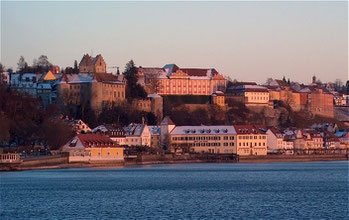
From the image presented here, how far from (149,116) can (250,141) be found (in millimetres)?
16464

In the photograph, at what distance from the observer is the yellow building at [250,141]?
100m

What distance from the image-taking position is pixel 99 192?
4972 cm

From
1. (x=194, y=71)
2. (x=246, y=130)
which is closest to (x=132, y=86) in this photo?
(x=194, y=71)

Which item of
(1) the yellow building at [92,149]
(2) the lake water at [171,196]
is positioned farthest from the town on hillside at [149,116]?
(2) the lake water at [171,196]

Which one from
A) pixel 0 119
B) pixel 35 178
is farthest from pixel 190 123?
pixel 35 178

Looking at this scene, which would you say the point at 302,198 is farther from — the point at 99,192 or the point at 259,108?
the point at 259,108

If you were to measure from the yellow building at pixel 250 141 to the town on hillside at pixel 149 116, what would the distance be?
0.11 metres

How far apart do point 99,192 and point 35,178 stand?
12.9 metres

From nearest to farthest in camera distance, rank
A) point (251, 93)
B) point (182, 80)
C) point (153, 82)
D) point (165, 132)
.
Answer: point (165, 132) → point (153, 82) → point (182, 80) → point (251, 93)

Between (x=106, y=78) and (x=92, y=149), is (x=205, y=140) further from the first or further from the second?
(x=92, y=149)

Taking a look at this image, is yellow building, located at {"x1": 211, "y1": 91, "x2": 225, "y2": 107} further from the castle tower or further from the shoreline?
the castle tower

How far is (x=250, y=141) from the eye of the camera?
100750 mm

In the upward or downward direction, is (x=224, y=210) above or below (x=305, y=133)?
below

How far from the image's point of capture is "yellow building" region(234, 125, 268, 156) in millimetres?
100125
